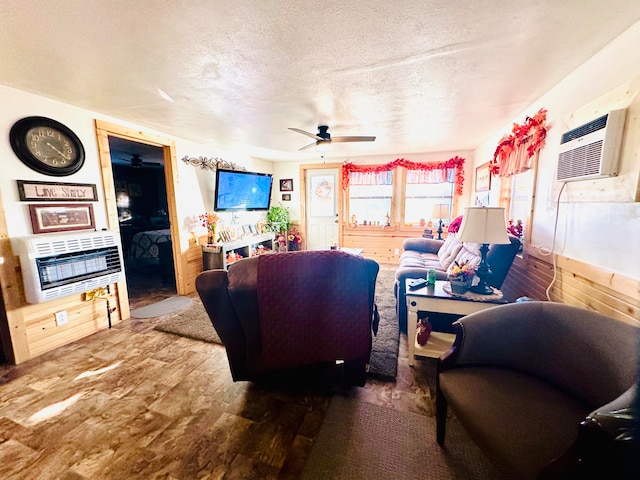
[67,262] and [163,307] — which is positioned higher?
[67,262]

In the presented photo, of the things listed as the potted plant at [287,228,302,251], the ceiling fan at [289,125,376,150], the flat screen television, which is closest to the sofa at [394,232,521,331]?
the ceiling fan at [289,125,376,150]

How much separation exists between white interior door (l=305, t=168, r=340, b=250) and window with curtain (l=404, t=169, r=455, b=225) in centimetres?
147

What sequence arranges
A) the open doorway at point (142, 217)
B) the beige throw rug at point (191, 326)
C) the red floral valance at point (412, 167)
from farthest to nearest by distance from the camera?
the red floral valance at point (412, 167) → the open doorway at point (142, 217) → the beige throw rug at point (191, 326)

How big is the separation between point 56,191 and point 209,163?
6.84 ft

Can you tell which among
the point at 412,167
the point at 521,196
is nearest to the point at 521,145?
the point at 521,196

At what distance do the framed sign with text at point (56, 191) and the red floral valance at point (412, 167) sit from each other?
160 inches

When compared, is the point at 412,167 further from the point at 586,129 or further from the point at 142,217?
the point at 142,217

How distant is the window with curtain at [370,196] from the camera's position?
17.3 ft

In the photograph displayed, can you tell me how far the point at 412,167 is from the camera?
5020 mm

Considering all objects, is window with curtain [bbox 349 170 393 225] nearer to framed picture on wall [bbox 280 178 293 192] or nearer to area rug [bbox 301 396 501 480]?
framed picture on wall [bbox 280 178 293 192]

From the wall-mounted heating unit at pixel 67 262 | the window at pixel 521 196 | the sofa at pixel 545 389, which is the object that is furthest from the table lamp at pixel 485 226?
the wall-mounted heating unit at pixel 67 262

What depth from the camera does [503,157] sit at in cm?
305

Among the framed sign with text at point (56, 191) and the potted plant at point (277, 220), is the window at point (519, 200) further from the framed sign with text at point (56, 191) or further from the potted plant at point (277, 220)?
the framed sign with text at point (56, 191)

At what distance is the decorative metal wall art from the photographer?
3.84 metres
